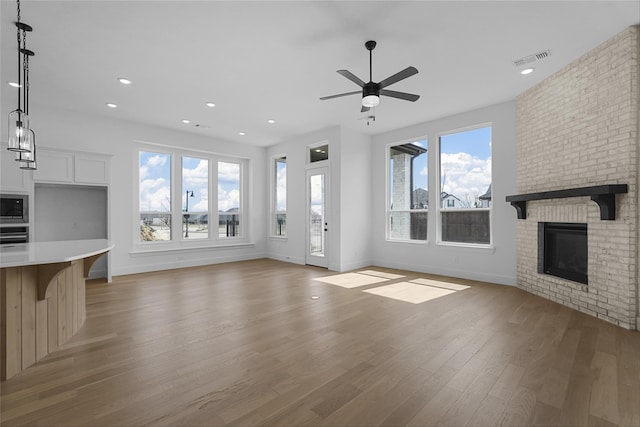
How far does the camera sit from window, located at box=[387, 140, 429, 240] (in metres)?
6.51

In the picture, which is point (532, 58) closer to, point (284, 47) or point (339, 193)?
point (284, 47)

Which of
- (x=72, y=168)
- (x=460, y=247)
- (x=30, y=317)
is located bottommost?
(x=30, y=317)

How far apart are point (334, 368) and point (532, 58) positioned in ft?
13.9

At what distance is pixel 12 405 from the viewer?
1960 millimetres

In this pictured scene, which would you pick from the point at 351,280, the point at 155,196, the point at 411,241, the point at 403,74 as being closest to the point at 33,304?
the point at 403,74

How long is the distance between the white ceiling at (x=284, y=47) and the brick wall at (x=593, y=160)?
0.31 m

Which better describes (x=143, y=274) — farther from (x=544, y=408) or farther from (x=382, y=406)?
(x=544, y=408)

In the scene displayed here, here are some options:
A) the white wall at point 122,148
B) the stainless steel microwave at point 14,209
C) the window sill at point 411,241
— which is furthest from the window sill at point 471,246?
the stainless steel microwave at point 14,209

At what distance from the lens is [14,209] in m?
4.76

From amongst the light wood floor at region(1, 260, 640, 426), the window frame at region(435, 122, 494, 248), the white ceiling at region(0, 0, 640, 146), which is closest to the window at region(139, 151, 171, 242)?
the white ceiling at region(0, 0, 640, 146)

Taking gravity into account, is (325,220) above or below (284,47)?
below

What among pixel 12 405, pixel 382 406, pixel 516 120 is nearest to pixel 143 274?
pixel 12 405

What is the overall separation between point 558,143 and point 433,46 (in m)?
2.35

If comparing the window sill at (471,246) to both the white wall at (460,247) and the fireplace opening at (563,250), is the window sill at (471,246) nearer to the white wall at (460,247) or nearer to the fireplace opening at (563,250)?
the white wall at (460,247)
